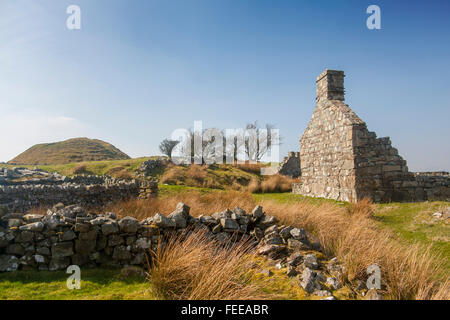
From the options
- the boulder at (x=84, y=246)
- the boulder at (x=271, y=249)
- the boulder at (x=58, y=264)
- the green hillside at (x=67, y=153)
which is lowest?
the boulder at (x=58, y=264)

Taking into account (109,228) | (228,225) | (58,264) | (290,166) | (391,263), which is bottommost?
(58,264)

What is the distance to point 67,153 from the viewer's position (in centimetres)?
4409

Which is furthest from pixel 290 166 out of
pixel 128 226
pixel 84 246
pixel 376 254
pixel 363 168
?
pixel 84 246

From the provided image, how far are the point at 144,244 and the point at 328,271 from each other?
339cm

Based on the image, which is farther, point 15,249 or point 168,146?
point 168,146

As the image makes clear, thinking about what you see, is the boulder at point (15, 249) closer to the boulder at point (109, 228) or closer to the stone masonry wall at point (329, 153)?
the boulder at point (109, 228)

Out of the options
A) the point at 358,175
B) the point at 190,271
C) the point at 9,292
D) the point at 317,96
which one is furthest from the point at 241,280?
the point at 317,96

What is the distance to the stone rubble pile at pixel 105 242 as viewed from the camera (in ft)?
15.1

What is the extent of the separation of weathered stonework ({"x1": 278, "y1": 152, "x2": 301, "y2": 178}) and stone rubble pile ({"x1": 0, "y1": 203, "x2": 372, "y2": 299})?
23.4 meters

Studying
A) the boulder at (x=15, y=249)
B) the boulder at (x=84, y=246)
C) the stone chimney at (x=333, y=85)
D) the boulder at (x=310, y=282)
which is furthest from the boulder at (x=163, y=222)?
the stone chimney at (x=333, y=85)

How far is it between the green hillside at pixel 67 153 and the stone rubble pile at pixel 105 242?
4020 centimetres

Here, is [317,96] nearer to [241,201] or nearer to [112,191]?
[241,201]

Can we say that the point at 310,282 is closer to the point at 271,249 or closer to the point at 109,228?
the point at 271,249

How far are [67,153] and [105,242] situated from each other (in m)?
46.3
